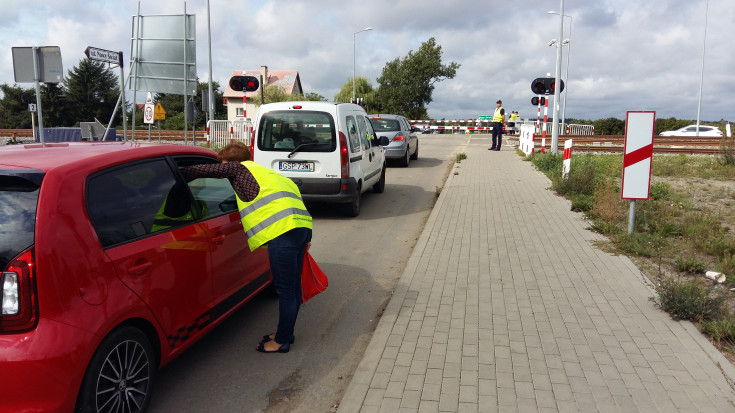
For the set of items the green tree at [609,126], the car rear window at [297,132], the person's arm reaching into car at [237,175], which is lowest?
the person's arm reaching into car at [237,175]

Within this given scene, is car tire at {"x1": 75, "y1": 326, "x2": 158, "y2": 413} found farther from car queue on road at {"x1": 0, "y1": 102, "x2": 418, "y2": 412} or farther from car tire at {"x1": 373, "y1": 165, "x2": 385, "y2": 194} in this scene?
car tire at {"x1": 373, "y1": 165, "x2": 385, "y2": 194}

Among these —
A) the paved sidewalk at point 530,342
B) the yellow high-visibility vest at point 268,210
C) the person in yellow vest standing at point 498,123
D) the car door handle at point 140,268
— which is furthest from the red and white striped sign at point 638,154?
the person in yellow vest standing at point 498,123

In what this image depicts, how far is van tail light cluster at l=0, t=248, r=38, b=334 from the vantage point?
8.48 feet

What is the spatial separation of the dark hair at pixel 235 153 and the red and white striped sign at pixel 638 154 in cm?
528

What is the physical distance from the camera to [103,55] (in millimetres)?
10961

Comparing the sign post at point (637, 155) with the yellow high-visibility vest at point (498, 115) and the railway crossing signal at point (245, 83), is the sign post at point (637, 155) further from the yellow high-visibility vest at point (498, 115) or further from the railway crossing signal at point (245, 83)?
the yellow high-visibility vest at point (498, 115)

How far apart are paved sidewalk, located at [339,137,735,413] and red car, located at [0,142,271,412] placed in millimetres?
1265

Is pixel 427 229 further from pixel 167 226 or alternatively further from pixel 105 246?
pixel 105 246

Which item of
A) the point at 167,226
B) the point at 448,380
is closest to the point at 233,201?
the point at 167,226

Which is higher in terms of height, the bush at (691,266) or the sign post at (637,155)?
the sign post at (637,155)

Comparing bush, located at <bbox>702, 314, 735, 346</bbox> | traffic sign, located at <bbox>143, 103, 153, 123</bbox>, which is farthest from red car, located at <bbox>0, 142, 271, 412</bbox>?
traffic sign, located at <bbox>143, 103, 153, 123</bbox>

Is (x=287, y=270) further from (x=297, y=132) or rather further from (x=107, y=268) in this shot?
(x=297, y=132)

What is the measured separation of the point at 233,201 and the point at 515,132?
40759 millimetres

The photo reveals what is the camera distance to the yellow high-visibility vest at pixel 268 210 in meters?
4.03
